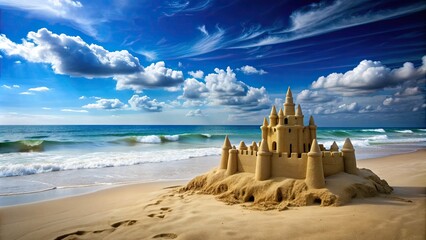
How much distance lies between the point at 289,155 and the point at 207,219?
402 centimetres

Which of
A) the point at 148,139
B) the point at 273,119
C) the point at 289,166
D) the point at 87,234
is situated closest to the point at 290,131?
the point at 273,119

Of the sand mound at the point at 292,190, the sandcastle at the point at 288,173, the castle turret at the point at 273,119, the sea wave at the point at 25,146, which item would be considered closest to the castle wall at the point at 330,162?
the sandcastle at the point at 288,173

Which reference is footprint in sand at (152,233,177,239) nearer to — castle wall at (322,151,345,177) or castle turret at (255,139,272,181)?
castle turret at (255,139,272,181)

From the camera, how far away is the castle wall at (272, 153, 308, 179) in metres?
9.42

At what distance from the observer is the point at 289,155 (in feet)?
32.5

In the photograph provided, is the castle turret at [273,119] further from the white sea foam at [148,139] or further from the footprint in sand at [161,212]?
the white sea foam at [148,139]

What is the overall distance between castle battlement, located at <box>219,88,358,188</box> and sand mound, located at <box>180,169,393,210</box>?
310 mm

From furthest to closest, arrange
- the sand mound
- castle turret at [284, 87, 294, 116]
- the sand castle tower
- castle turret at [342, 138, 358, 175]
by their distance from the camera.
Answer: castle turret at [284, 87, 294, 116] < the sand castle tower < castle turret at [342, 138, 358, 175] < the sand mound

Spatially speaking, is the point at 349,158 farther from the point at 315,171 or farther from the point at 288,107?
the point at 288,107

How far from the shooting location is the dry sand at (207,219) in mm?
6598

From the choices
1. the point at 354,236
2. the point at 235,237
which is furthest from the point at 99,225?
the point at 354,236

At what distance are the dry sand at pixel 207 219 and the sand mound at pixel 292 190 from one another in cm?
35

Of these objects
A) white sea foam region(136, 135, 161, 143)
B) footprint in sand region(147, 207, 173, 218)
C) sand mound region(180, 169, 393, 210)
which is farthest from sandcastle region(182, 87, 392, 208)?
white sea foam region(136, 135, 161, 143)

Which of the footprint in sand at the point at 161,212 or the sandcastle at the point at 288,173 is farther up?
the sandcastle at the point at 288,173
